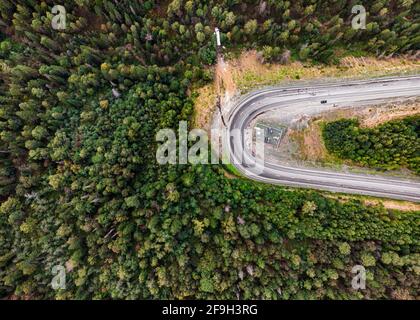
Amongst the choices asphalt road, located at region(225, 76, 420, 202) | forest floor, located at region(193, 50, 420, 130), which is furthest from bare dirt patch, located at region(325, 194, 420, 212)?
forest floor, located at region(193, 50, 420, 130)

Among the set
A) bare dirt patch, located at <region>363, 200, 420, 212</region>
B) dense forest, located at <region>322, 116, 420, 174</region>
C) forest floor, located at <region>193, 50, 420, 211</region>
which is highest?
forest floor, located at <region>193, 50, 420, 211</region>

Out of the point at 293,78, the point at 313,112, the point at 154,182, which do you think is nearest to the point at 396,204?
the point at 313,112

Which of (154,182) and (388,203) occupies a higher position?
(154,182)

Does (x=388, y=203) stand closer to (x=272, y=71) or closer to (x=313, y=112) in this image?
(x=313, y=112)

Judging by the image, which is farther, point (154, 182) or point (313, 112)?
point (313, 112)

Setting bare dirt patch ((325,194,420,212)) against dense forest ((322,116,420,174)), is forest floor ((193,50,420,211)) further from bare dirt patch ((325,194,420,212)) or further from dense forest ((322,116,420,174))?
bare dirt patch ((325,194,420,212))

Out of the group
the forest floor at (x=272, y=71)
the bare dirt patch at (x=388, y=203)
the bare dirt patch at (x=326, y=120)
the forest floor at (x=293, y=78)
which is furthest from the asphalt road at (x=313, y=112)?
the forest floor at (x=272, y=71)

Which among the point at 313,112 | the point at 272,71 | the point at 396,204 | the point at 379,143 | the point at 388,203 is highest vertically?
the point at 272,71
